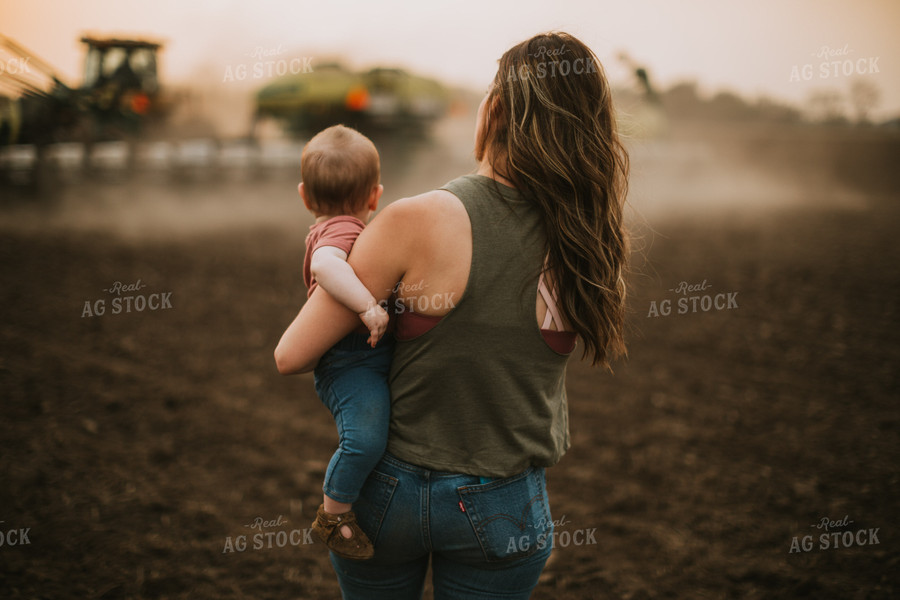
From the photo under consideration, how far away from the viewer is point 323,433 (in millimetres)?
5098

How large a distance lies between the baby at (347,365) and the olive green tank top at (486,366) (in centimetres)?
6

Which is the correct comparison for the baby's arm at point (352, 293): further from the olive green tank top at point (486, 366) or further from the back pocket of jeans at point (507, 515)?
the back pocket of jeans at point (507, 515)

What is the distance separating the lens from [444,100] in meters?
14.7

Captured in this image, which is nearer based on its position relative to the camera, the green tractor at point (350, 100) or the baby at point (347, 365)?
the baby at point (347, 365)

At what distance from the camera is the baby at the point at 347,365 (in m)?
1.38

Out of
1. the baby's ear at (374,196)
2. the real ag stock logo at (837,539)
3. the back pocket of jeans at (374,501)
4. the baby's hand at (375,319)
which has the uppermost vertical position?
the baby's ear at (374,196)

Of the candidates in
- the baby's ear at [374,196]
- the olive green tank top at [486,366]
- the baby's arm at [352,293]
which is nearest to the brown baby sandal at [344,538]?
the olive green tank top at [486,366]

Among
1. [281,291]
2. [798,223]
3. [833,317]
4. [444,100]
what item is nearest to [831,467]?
[833,317]

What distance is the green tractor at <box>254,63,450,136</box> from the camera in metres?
13.8

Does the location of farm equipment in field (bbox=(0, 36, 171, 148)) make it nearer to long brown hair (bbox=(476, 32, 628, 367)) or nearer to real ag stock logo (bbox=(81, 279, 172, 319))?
real ag stock logo (bbox=(81, 279, 172, 319))

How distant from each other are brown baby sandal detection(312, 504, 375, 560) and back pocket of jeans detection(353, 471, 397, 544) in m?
0.02

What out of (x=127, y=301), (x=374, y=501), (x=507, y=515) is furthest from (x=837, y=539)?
(x=127, y=301)

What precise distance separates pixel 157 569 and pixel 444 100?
42.2 feet

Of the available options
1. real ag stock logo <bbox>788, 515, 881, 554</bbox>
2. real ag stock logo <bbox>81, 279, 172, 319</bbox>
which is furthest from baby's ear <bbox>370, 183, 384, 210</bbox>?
real ag stock logo <bbox>81, 279, 172, 319</bbox>
